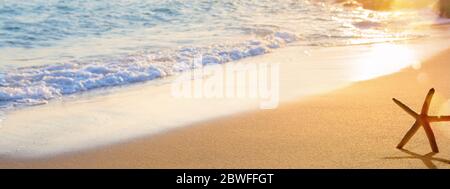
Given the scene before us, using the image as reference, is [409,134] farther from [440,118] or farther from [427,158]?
[440,118]

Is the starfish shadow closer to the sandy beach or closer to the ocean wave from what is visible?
the sandy beach

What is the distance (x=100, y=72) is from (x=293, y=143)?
15.6ft

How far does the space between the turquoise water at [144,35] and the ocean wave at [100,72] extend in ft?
0.05

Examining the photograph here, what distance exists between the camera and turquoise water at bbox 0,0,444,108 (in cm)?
898

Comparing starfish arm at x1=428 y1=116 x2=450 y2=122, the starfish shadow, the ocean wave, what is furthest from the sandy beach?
the ocean wave

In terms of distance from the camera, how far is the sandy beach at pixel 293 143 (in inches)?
189

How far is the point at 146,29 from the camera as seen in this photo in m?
16.3

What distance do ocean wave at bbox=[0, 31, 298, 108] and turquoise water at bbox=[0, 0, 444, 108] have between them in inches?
0.6

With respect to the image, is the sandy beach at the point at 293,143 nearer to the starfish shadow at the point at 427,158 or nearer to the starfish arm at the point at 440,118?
the starfish shadow at the point at 427,158

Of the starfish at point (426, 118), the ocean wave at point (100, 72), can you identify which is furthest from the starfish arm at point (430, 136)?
the ocean wave at point (100, 72)

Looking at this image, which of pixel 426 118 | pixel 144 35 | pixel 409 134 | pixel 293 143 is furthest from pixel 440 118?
pixel 144 35
